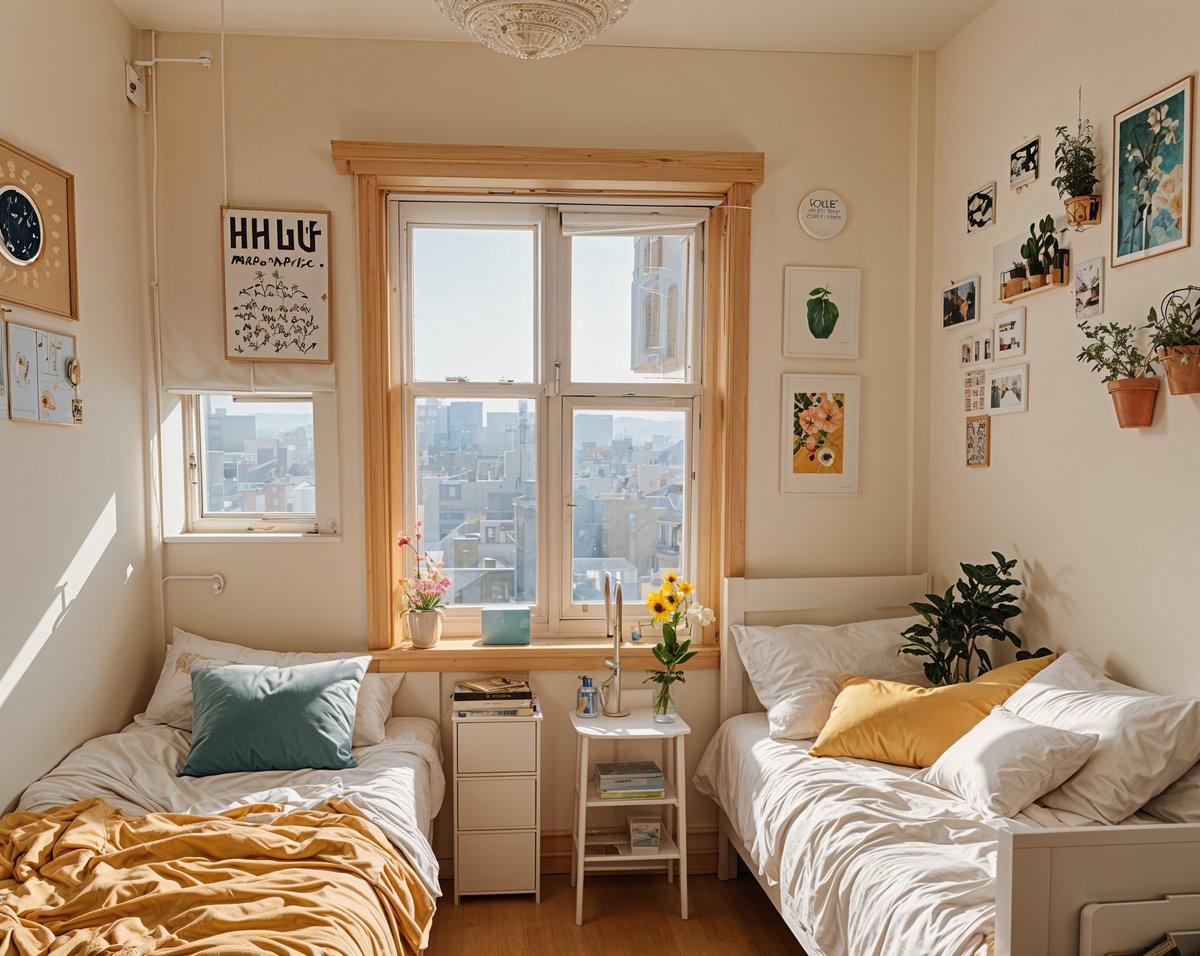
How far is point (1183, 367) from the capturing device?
201 centimetres

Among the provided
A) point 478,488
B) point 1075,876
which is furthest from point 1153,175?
point 478,488

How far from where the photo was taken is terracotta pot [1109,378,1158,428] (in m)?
2.16

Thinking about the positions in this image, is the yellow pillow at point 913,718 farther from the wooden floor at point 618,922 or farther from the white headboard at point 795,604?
the wooden floor at point 618,922

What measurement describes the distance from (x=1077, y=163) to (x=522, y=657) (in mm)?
2217

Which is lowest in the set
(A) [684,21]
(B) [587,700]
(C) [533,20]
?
(B) [587,700]

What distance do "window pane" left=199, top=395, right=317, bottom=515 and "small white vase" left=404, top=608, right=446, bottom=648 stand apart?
1.77 ft

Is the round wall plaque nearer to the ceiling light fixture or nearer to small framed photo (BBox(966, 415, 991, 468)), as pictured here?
small framed photo (BBox(966, 415, 991, 468))

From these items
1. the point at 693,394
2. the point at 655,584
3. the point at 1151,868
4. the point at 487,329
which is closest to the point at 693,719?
the point at 655,584

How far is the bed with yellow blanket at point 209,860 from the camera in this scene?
1729 millimetres

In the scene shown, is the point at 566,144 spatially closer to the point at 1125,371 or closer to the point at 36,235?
the point at 36,235

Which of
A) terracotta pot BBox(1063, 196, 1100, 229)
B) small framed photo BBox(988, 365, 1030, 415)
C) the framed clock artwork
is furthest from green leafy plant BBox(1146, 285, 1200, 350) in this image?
the framed clock artwork

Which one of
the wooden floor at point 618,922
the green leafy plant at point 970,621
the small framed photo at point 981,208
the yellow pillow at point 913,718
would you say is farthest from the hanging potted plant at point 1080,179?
the wooden floor at point 618,922

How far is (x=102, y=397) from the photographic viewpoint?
8.90 ft

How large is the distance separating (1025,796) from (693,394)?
1765 millimetres
